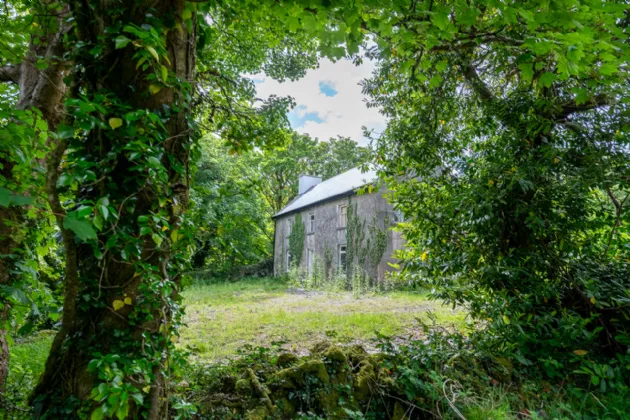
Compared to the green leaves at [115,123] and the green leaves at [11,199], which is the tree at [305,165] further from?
the green leaves at [11,199]

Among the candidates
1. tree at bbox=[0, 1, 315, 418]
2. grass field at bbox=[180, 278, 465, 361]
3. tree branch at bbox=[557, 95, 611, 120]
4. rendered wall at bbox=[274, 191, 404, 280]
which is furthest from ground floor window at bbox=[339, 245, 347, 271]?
tree at bbox=[0, 1, 315, 418]

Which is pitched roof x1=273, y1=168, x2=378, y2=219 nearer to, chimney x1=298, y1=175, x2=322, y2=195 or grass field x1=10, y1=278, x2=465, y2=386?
chimney x1=298, y1=175, x2=322, y2=195

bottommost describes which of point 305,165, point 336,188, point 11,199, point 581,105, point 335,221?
point 11,199

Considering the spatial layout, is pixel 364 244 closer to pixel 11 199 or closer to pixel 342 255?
pixel 342 255

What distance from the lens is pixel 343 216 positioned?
19.0 metres

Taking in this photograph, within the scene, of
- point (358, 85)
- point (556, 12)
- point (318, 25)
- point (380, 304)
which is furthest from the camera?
point (380, 304)

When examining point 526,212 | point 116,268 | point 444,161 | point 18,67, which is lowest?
point 116,268

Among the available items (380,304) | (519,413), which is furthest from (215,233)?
(380,304)

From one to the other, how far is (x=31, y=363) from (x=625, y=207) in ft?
23.7

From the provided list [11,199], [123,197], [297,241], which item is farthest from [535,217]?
[297,241]

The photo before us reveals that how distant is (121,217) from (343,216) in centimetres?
1736

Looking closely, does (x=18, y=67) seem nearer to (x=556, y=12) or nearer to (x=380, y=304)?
(x=556, y=12)

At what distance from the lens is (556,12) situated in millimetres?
2096

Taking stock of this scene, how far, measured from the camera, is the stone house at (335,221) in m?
16.4
